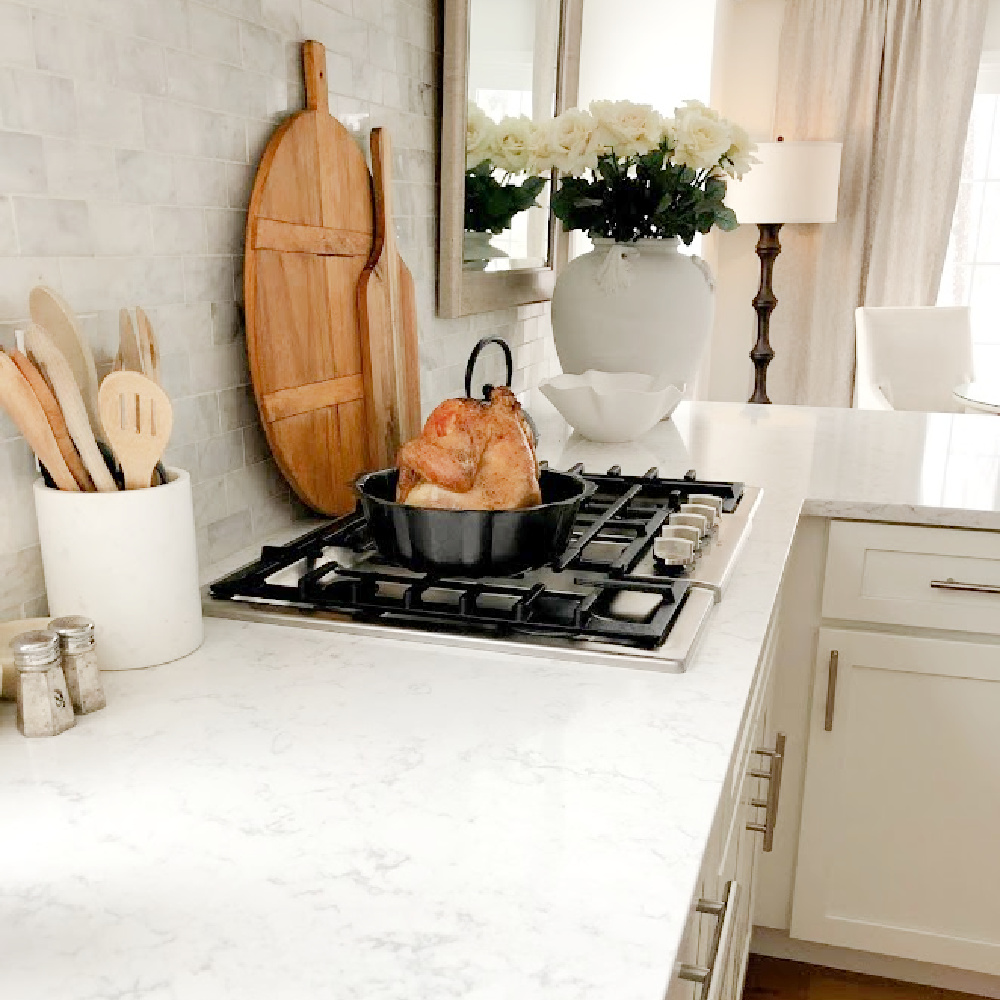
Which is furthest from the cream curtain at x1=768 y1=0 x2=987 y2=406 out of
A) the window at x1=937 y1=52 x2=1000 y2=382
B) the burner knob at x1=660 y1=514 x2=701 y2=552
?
the burner knob at x1=660 y1=514 x2=701 y2=552

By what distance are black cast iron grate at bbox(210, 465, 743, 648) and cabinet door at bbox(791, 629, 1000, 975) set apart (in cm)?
56

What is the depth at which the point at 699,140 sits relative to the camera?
6.25 feet

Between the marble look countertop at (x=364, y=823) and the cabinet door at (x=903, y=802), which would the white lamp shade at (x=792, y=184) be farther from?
the marble look countertop at (x=364, y=823)

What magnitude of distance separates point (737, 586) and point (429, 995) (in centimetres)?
73

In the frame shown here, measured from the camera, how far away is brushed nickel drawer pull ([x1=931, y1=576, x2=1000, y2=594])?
150 centimetres

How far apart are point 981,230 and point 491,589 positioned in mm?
4350

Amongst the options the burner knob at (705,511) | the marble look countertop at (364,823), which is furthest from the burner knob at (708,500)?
the marble look countertop at (364,823)

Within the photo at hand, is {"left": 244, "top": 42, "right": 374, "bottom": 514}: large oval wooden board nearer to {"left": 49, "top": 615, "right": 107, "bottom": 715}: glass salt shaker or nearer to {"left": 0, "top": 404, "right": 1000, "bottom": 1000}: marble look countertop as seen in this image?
{"left": 0, "top": 404, "right": 1000, "bottom": 1000}: marble look countertop

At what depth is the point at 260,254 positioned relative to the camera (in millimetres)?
1183

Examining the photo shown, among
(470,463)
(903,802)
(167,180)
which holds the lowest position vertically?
(903,802)

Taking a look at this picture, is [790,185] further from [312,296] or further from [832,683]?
[312,296]

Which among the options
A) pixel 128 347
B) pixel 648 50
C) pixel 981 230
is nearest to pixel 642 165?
pixel 128 347

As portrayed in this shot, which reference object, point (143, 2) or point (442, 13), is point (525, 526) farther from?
point (442, 13)

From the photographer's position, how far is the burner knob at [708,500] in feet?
4.40
